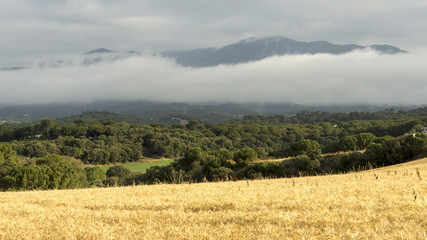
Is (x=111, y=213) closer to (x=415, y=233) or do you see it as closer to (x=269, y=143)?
(x=415, y=233)

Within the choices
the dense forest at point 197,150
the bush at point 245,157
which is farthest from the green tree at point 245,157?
the dense forest at point 197,150

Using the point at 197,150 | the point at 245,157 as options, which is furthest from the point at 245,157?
the point at 197,150

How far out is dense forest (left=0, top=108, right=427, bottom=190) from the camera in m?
41.9

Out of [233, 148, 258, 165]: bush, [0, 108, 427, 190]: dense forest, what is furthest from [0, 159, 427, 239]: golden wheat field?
[233, 148, 258, 165]: bush

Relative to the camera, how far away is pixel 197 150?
6291 cm

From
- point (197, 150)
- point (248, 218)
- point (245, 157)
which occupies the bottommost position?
point (245, 157)

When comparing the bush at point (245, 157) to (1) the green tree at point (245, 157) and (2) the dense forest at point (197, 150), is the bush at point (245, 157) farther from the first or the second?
(2) the dense forest at point (197, 150)

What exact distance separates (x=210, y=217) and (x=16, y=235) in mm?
4333

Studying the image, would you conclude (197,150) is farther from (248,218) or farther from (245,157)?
(248,218)

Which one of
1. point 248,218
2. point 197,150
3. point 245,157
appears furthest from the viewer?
point 197,150

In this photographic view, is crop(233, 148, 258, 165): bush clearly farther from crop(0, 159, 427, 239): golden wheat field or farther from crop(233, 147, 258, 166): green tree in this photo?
crop(0, 159, 427, 239): golden wheat field

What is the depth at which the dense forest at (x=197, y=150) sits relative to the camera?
138 ft

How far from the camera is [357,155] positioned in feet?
135

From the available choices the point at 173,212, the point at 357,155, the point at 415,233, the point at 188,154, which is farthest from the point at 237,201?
the point at 188,154
